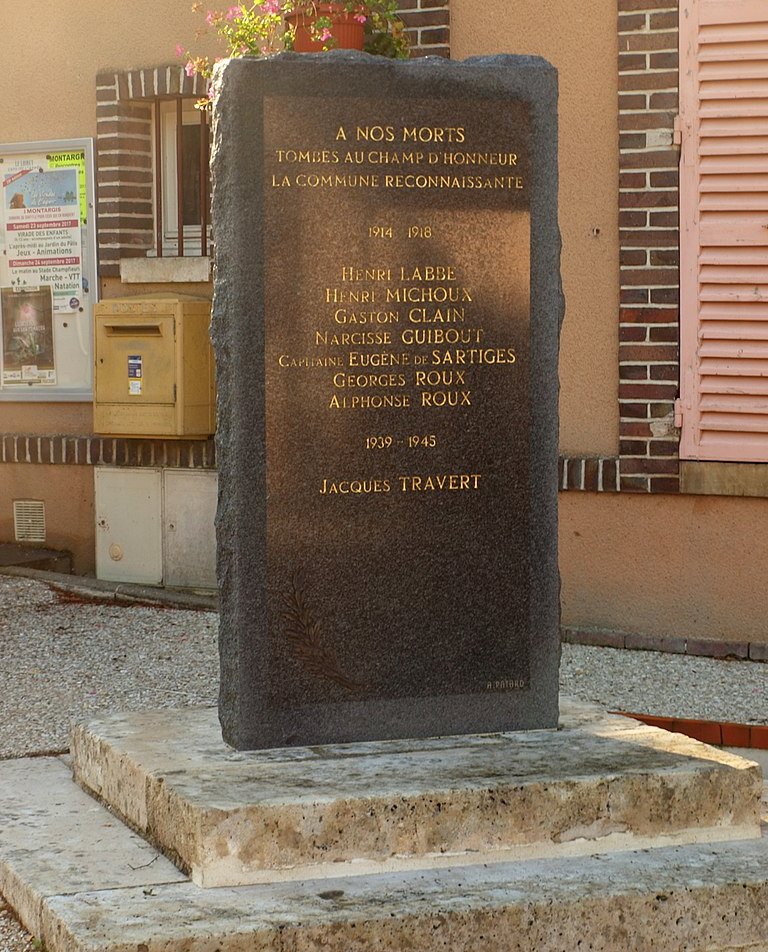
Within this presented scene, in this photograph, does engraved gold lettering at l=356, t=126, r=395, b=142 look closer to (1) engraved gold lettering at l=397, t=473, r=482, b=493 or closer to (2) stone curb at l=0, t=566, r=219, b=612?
(1) engraved gold lettering at l=397, t=473, r=482, b=493

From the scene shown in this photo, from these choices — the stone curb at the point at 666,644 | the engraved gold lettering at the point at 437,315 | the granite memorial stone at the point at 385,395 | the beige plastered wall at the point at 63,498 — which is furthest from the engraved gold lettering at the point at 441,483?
the beige plastered wall at the point at 63,498

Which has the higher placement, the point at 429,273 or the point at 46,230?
the point at 46,230

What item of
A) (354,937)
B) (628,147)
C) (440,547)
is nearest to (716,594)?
(628,147)

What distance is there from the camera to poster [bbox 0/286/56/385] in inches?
399

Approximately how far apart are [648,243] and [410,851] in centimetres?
427

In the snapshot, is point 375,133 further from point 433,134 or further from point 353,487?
point 353,487

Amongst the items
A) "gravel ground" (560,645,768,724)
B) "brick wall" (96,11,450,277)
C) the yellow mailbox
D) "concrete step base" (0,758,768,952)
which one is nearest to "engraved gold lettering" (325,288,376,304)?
"concrete step base" (0,758,768,952)

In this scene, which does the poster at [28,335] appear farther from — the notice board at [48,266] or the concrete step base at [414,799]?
the concrete step base at [414,799]

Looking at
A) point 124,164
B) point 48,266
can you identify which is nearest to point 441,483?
point 124,164

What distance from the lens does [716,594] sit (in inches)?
316

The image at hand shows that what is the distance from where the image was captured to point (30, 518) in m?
10.2

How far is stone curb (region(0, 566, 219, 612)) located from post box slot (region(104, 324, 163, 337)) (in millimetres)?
1363
